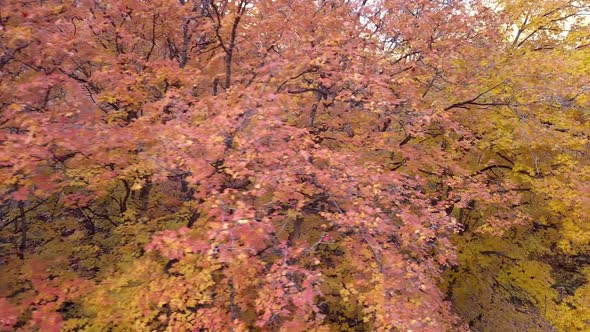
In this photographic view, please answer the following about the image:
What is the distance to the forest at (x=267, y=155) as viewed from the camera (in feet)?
22.5

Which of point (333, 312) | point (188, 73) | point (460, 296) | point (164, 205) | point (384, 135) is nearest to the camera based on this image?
point (188, 73)

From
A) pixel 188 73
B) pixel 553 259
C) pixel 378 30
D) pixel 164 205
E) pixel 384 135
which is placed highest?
pixel 378 30

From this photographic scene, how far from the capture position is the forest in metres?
6.85

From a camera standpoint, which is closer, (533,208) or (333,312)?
(333,312)

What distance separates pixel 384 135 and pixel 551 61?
17.5 feet

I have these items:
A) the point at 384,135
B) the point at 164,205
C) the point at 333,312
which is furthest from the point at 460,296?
the point at 164,205

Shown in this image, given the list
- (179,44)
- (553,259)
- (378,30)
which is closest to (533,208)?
(553,259)

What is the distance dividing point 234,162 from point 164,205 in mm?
5298

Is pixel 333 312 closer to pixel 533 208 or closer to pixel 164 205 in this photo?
pixel 164 205

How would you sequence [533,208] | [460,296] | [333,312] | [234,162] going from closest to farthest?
[234,162] → [333,312] → [533,208] → [460,296]

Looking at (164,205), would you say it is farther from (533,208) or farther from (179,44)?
(533,208)

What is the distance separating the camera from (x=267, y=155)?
6.80 meters

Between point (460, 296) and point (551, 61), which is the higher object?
point (551, 61)

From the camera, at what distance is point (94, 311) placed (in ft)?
25.9
